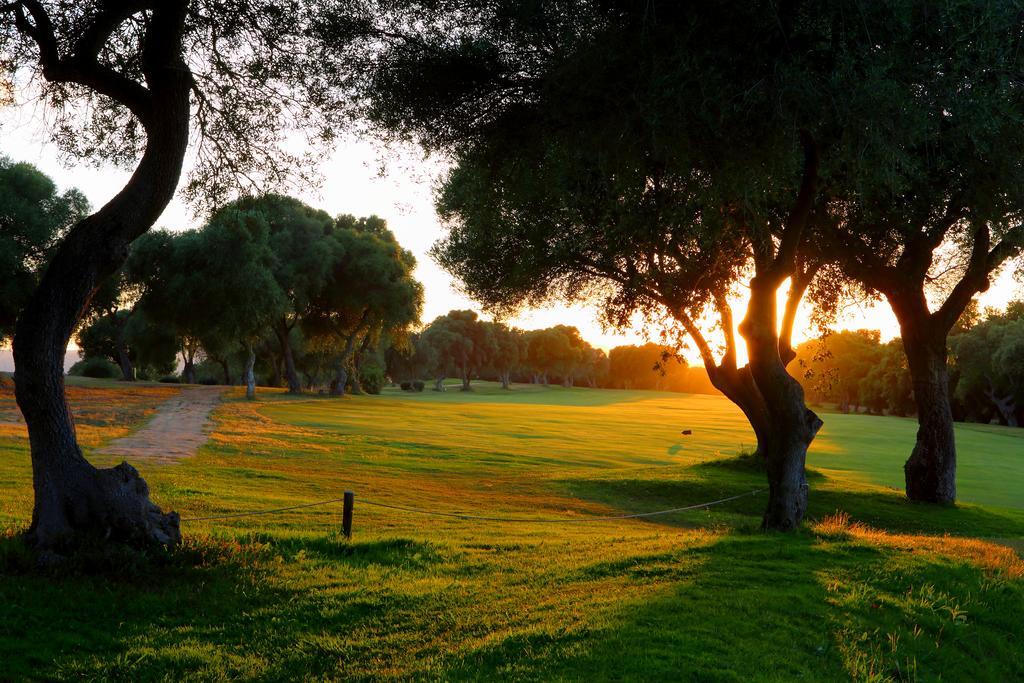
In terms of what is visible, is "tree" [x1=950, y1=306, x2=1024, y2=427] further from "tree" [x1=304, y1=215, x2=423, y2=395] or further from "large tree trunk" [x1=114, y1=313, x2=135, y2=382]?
"large tree trunk" [x1=114, y1=313, x2=135, y2=382]

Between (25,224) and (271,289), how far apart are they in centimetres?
1404

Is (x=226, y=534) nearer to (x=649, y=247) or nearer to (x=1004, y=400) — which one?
(x=649, y=247)

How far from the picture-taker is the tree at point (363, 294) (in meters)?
60.8

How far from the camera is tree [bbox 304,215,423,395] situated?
60.8 meters

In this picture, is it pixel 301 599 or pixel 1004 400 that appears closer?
pixel 301 599

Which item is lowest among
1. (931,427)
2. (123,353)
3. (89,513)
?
(89,513)

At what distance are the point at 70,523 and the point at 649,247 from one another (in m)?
15.2

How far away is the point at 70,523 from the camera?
9.00 meters

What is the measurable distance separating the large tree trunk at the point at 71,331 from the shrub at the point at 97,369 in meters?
86.7

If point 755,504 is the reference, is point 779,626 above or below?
above

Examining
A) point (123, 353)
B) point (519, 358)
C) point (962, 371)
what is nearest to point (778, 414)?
point (123, 353)

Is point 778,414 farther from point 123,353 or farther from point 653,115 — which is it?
point 123,353

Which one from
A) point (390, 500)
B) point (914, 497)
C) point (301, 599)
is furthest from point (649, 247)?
point (301, 599)

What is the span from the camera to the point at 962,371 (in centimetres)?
7631
